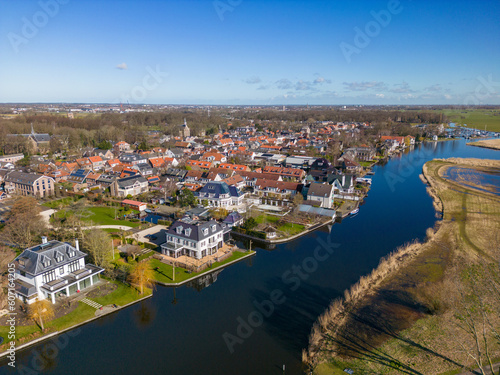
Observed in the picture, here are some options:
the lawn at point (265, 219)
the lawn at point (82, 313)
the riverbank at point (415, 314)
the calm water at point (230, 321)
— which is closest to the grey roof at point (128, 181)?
the lawn at point (265, 219)

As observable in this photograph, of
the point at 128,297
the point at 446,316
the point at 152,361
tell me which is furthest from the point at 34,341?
the point at 446,316

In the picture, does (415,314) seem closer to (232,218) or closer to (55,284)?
(232,218)

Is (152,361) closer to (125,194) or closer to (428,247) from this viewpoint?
(428,247)

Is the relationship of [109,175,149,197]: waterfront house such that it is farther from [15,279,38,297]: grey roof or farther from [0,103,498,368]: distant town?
[15,279,38,297]: grey roof

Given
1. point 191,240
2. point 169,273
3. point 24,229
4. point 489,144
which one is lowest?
point 169,273

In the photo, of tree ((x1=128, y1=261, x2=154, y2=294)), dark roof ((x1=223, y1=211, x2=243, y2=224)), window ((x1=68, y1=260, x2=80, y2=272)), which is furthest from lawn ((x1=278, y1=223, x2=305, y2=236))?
window ((x1=68, y1=260, x2=80, y2=272))

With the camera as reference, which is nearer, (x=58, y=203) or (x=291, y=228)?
(x=291, y=228)

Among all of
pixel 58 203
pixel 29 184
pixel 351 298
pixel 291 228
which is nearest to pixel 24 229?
pixel 58 203
